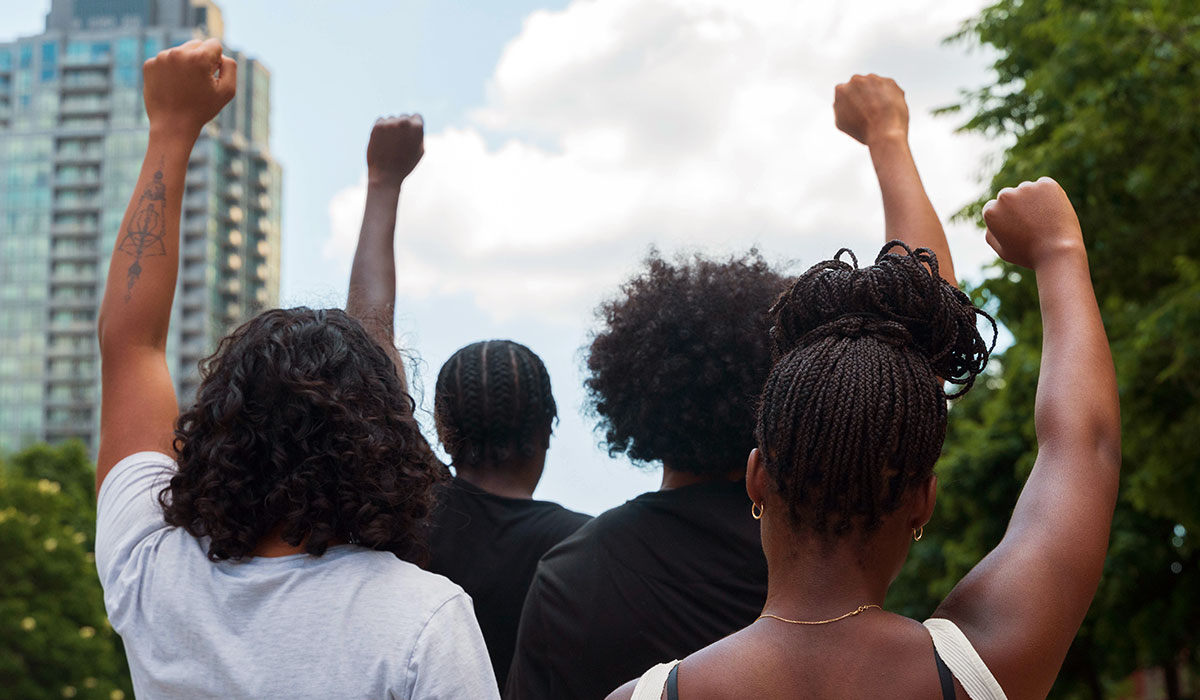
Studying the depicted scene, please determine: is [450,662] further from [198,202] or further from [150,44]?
[150,44]

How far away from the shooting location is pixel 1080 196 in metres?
10.7

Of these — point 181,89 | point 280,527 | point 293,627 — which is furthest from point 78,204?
point 293,627

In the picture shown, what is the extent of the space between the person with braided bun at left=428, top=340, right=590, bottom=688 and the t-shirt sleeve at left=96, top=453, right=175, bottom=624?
2.81 ft

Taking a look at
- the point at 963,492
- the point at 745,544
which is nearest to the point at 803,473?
the point at 745,544

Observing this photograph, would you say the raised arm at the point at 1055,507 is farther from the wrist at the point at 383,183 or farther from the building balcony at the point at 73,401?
the building balcony at the point at 73,401

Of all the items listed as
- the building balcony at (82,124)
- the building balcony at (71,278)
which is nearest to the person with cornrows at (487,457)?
the building balcony at (71,278)

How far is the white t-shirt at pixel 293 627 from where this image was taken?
190 cm

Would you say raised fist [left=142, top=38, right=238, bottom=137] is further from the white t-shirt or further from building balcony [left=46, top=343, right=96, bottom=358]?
building balcony [left=46, top=343, right=96, bottom=358]

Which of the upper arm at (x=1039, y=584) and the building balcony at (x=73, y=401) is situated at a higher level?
the upper arm at (x=1039, y=584)

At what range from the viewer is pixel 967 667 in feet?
5.62

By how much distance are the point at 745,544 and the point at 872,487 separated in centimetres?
76

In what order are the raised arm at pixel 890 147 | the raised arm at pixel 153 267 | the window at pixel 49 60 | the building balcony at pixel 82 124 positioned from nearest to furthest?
1. the raised arm at pixel 153 267
2. the raised arm at pixel 890 147
3. the building balcony at pixel 82 124
4. the window at pixel 49 60

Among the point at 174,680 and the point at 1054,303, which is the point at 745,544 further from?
the point at 174,680

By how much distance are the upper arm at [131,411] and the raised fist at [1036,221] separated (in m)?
1.49
